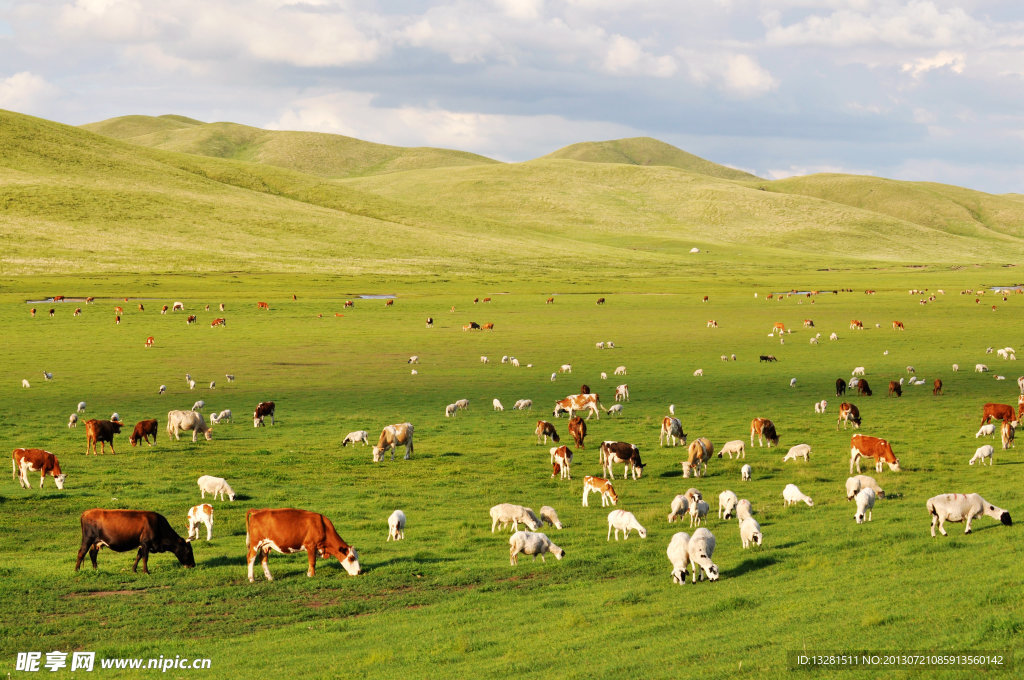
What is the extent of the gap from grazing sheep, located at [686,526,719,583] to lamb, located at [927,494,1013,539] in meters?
4.42

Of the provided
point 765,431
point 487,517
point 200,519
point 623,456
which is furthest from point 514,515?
point 765,431

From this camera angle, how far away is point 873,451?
1068 inches

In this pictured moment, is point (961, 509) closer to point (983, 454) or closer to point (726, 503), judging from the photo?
point (726, 503)

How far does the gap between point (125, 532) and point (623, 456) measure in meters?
14.1

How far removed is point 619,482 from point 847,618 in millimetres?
13813

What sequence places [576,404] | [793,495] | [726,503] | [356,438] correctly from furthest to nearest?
1. [576,404]
2. [356,438]
3. [793,495]
4. [726,503]

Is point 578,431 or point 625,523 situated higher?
point 578,431

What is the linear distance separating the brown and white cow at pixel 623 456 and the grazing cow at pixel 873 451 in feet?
19.7

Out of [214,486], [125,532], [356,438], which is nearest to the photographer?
[125,532]

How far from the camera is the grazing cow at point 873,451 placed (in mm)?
26922

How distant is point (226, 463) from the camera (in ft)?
97.2

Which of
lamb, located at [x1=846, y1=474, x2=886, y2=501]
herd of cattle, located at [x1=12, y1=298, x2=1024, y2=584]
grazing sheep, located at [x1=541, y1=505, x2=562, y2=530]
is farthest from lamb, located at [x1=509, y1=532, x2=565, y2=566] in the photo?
lamb, located at [x1=846, y1=474, x2=886, y2=501]

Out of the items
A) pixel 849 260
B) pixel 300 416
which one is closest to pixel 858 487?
pixel 300 416

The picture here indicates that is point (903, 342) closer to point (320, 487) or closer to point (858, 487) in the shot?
point (858, 487)
